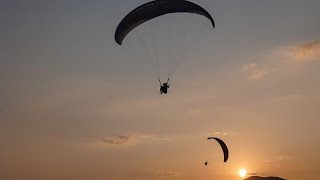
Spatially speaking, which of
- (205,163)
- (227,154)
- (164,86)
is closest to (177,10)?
(164,86)

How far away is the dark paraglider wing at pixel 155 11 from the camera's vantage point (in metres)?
35.5

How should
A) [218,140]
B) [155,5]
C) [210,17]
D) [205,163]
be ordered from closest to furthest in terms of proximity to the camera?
1. [155,5]
2. [210,17]
3. [205,163]
4. [218,140]

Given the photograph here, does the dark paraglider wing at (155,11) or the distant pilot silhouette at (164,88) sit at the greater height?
the dark paraglider wing at (155,11)

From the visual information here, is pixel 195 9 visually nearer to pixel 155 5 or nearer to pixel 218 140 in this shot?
pixel 155 5

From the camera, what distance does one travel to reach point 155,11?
118 feet

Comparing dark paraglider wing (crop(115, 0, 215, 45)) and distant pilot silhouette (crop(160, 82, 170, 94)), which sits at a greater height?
dark paraglider wing (crop(115, 0, 215, 45))

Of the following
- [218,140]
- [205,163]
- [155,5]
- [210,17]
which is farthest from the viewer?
[218,140]

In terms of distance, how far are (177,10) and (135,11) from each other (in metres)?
3.82

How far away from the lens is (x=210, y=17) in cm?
3772

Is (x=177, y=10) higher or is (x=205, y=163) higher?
(x=177, y=10)

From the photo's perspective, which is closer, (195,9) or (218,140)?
(195,9)

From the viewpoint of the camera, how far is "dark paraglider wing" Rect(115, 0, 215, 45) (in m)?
35.5

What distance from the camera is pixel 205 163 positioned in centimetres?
4897

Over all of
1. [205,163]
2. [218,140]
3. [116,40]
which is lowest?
[205,163]
